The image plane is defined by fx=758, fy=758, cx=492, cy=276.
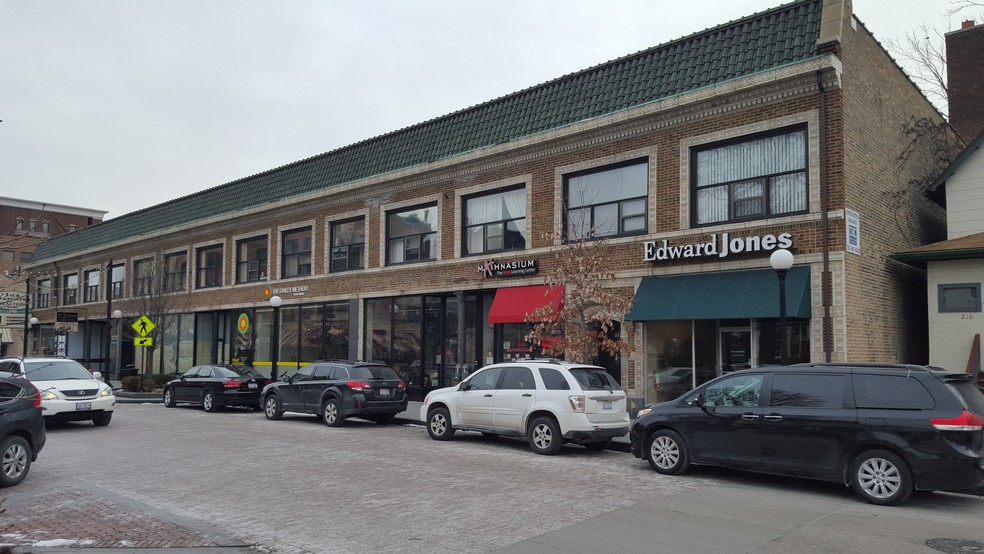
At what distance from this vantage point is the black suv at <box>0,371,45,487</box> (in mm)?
9953

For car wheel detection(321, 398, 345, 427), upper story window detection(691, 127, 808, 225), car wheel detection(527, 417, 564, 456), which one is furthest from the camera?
car wheel detection(321, 398, 345, 427)

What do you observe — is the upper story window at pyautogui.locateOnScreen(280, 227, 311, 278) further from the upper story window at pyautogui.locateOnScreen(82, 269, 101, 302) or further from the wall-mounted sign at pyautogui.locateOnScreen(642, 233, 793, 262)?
the upper story window at pyautogui.locateOnScreen(82, 269, 101, 302)

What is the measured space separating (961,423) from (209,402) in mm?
19508

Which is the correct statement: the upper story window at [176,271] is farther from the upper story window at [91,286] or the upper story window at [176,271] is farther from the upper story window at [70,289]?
the upper story window at [70,289]

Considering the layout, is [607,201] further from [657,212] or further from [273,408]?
[273,408]

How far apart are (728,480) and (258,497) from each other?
21.5 feet

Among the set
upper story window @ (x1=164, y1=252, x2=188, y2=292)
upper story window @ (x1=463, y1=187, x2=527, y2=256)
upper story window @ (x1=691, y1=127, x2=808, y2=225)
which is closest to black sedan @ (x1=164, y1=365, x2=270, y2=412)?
upper story window @ (x1=463, y1=187, x2=527, y2=256)

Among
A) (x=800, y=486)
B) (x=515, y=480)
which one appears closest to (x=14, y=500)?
(x=515, y=480)

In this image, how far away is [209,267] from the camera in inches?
1359

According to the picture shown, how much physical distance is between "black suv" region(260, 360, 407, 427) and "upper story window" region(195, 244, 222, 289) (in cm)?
1611

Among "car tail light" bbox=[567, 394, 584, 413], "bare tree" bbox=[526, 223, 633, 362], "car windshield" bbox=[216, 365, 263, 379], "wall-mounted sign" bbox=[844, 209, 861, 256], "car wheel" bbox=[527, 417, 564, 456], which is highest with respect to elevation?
"wall-mounted sign" bbox=[844, 209, 861, 256]

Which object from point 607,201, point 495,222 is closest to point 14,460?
point 607,201

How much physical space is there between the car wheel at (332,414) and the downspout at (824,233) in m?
10.9

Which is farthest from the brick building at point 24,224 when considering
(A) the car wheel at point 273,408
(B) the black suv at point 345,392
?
(B) the black suv at point 345,392
